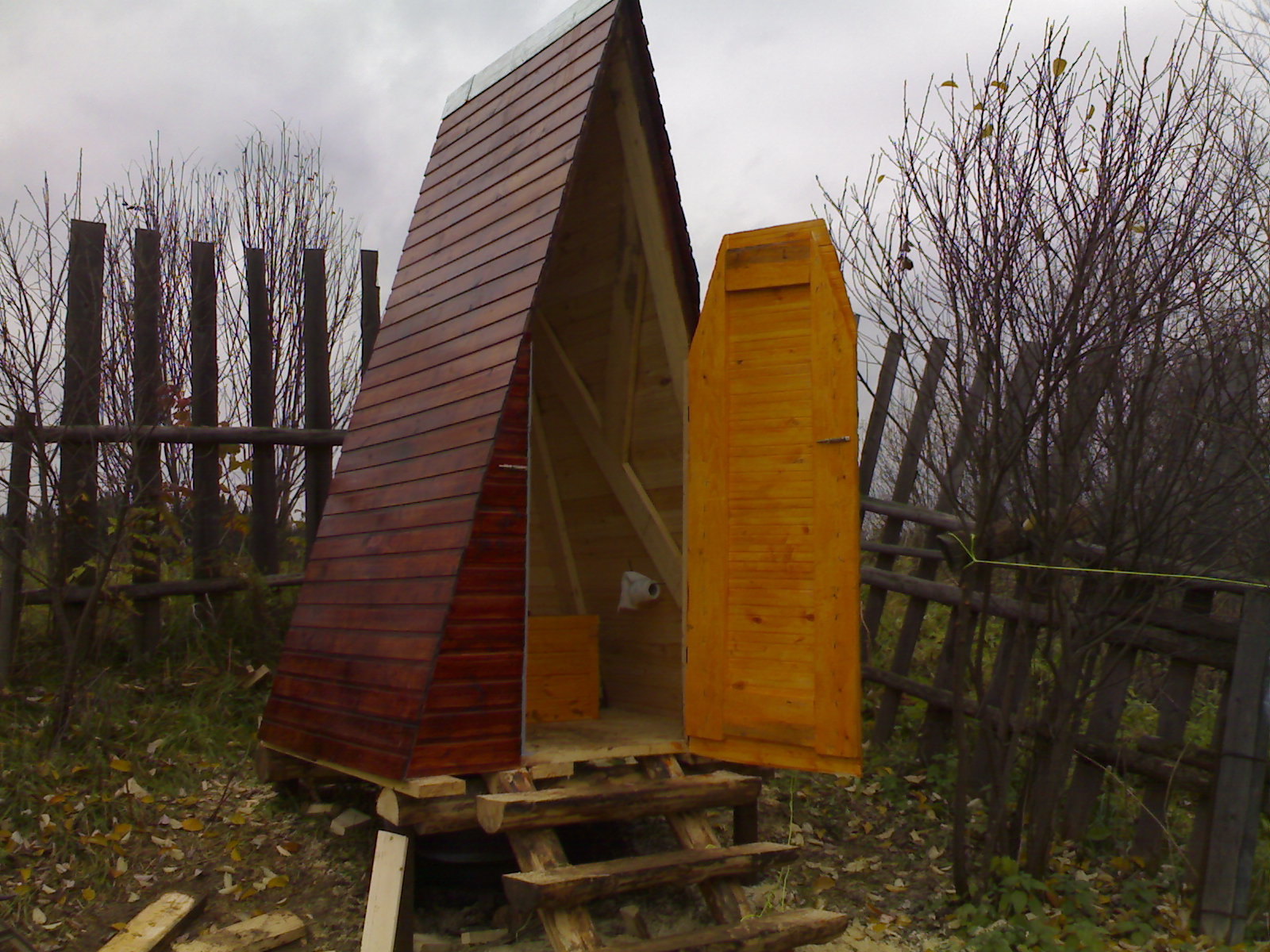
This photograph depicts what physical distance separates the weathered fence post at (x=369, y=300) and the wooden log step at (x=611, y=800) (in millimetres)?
4484

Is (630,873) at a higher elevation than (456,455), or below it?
below

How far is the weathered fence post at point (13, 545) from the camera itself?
5.40 metres

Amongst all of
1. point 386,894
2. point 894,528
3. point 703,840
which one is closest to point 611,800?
point 703,840

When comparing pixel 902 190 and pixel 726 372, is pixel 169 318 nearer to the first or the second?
pixel 726 372

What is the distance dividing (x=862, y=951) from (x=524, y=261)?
3140 millimetres

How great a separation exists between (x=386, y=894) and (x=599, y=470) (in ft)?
9.34

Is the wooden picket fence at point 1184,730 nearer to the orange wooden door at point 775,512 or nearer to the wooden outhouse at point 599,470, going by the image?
the orange wooden door at point 775,512

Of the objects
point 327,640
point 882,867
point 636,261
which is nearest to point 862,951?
point 882,867

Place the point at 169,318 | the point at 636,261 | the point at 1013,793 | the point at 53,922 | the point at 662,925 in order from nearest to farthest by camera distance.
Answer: the point at 53,922
the point at 662,925
the point at 1013,793
the point at 636,261
the point at 169,318

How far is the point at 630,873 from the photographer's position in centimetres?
358

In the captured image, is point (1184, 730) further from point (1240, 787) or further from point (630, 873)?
point (630, 873)

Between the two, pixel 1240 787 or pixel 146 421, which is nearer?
pixel 1240 787

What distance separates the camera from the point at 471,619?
4.04 metres

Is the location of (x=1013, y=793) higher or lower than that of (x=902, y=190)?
lower
